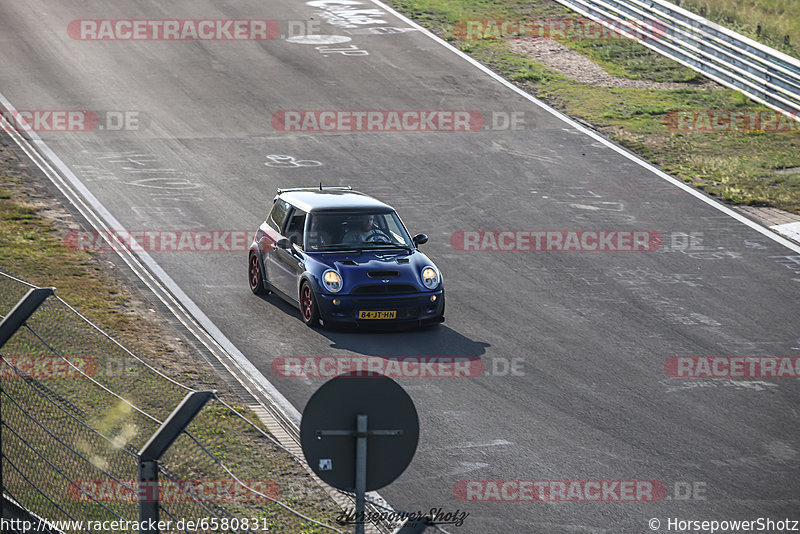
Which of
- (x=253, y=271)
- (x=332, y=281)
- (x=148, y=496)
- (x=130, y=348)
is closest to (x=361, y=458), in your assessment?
(x=148, y=496)

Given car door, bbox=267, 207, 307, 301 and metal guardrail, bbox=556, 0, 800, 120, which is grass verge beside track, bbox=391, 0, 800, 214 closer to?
metal guardrail, bbox=556, 0, 800, 120

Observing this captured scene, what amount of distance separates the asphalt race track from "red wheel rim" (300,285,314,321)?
0.27m

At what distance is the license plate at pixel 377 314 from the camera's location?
14398 millimetres

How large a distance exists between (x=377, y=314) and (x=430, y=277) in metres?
0.88

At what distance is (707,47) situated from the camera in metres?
28.1

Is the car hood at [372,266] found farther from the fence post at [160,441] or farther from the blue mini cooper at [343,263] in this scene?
the fence post at [160,441]

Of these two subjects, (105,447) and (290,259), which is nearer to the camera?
(105,447)

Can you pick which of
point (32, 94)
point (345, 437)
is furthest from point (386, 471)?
point (32, 94)

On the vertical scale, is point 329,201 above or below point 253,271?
above

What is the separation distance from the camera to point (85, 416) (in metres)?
7.64

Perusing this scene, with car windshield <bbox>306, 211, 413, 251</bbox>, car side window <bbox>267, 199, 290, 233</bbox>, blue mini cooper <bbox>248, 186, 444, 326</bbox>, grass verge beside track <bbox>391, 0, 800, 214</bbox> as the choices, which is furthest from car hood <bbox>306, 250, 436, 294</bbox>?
grass verge beside track <bbox>391, 0, 800, 214</bbox>

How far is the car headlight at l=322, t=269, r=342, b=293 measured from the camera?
14398mm

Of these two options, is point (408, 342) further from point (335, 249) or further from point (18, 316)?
point (18, 316)

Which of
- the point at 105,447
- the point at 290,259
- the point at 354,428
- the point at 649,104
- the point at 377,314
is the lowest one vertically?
the point at 377,314
